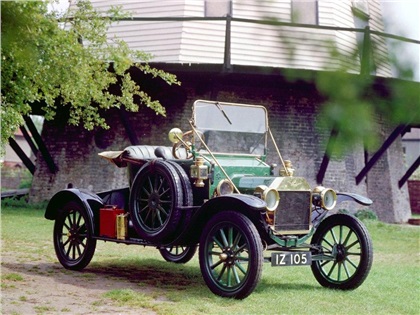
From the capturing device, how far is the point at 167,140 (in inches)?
540

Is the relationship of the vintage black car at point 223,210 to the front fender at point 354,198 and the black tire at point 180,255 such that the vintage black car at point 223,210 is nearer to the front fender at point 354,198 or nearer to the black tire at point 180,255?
the front fender at point 354,198

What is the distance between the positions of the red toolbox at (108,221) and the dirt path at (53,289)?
47cm

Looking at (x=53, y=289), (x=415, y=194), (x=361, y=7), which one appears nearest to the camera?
(x=361, y=7)

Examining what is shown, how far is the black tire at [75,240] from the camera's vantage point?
22.1 ft

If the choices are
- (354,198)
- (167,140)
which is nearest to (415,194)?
A: (167,140)

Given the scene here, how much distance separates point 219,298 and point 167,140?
8.63 meters

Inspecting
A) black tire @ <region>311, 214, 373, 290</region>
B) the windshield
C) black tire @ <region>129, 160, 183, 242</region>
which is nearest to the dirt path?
A: black tire @ <region>129, 160, 183, 242</region>

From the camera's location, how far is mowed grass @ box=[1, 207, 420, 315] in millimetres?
5102

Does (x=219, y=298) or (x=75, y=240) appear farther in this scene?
(x=75, y=240)

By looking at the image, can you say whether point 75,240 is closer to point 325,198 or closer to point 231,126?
point 231,126

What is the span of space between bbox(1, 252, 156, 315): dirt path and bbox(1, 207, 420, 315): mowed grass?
0.22 ft

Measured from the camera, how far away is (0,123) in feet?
20.5

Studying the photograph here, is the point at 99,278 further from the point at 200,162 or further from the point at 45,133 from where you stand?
the point at 45,133

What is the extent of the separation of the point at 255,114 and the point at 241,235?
210cm
